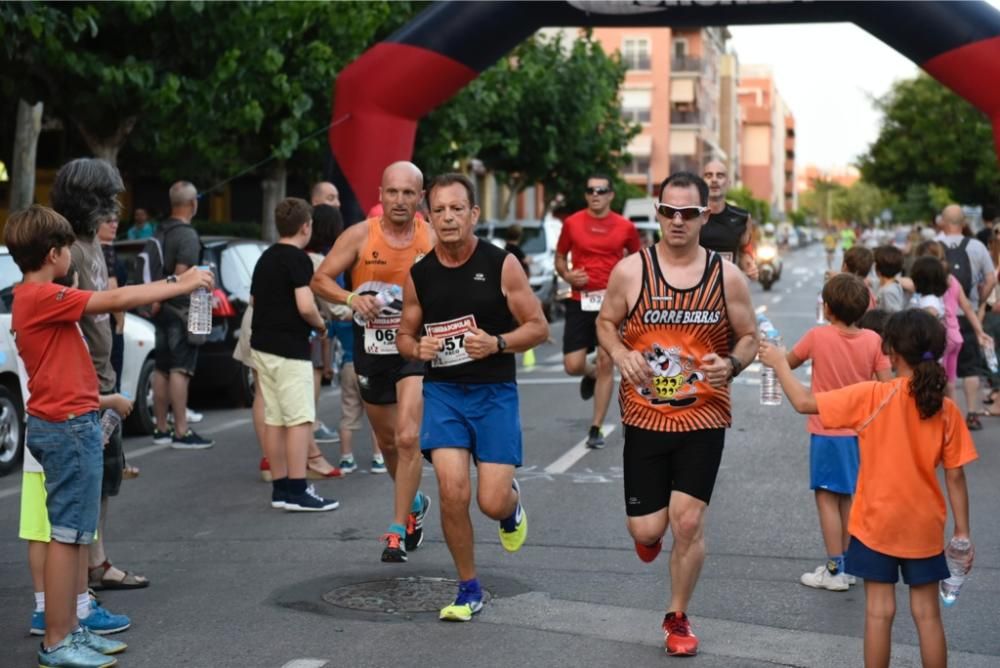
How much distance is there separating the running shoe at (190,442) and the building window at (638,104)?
263ft

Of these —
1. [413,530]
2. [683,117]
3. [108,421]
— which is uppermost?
[683,117]

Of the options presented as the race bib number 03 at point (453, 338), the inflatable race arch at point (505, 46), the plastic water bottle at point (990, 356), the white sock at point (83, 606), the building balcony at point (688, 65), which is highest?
the building balcony at point (688, 65)

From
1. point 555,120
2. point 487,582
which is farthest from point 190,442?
point 555,120

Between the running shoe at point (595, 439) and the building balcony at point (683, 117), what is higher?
the building balcony at point (683, 117)

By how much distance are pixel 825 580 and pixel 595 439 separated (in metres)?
4.88

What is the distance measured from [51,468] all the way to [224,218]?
37.5 m

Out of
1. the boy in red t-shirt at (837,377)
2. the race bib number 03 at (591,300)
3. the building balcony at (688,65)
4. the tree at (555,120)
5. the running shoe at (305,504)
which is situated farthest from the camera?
the building balcony at (688,65)

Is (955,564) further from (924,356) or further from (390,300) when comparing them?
(390,300)

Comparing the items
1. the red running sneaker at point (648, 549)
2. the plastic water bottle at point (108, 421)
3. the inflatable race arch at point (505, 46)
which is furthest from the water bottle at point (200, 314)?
the inflatable race arch at point (505, 46)

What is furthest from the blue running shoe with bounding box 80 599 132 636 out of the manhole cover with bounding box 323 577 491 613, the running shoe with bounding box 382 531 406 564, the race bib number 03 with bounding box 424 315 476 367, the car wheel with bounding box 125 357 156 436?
the car wheel with bounding box 125 357 156 436

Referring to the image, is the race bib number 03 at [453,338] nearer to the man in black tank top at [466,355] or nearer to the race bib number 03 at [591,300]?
Result: the man in black tank top at [466,355]

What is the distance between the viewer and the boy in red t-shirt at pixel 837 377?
7219 millimetres

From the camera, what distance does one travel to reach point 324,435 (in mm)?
13008

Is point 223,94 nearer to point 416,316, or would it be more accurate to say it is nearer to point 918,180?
point 416,316
